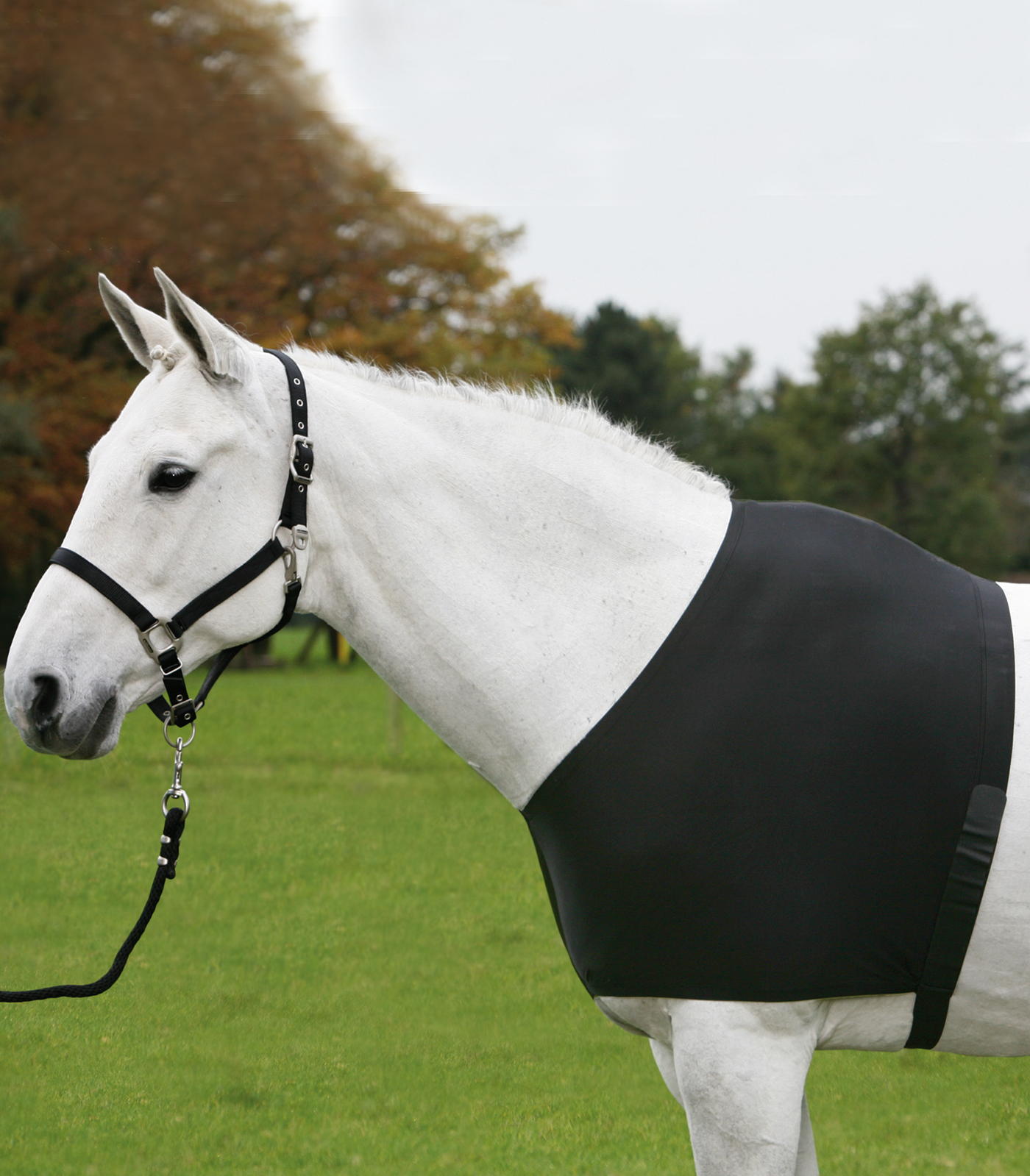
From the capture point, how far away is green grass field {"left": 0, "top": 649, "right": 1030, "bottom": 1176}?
4.12m

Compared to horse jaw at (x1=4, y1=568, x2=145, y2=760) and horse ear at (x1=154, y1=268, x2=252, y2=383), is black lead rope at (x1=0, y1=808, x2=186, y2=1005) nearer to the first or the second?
horse jaw at (x1=4, y1=568, x2=145, y2=760)

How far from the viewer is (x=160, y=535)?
2.32 meters

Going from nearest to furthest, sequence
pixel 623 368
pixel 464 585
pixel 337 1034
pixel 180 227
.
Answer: pixel 464 585, pixel 337 1034, pixel 180 227, pixel 623 368

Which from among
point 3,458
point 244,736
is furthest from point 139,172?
point 244,736

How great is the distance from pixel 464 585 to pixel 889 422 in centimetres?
4449

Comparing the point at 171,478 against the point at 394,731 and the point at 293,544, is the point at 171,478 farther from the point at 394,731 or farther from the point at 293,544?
the point at 394,731

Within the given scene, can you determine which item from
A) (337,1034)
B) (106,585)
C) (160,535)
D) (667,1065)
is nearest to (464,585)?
(160,535)

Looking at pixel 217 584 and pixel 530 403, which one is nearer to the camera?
pixel 217 584

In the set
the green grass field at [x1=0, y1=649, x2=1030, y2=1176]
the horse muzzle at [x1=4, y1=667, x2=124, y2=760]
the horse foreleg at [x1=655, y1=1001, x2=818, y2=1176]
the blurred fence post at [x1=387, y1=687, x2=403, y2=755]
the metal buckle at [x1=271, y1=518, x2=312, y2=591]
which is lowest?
the blurred fence post at [x1=387, y1=687, x2=403, y2=755]

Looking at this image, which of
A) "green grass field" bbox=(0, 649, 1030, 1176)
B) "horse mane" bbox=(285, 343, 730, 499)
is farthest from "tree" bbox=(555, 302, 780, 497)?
"horse mane" bbox=(285, 343, 730, 499)

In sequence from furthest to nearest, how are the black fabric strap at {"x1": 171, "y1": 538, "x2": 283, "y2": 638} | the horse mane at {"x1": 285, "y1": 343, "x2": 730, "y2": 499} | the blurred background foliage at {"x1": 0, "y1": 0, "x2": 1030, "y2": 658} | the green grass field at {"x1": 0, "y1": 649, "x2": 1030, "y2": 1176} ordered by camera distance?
the blurred background foliage at {"x1": 0, "y1": 0, "x2": 1030, "y2": 658} < the green grass field at {"x1": 0, "y1": 649, "x2": 1030, "y2": 1176} < the horse mane at {"x1": 285, "y1": 343, "x2": 730, "y2": 499} < the black fabric strap at {"x1": 171, "y1": 538, "x2": 283, "y2": 638}

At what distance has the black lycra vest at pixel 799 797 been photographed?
2.30 meters

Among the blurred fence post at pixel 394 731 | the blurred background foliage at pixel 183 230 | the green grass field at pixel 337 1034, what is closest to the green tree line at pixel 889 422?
the blurred background foliage at pixel 183 230

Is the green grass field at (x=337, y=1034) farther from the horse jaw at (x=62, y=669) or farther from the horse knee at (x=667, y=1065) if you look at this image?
the horse jaw at (x=62, y=669)
